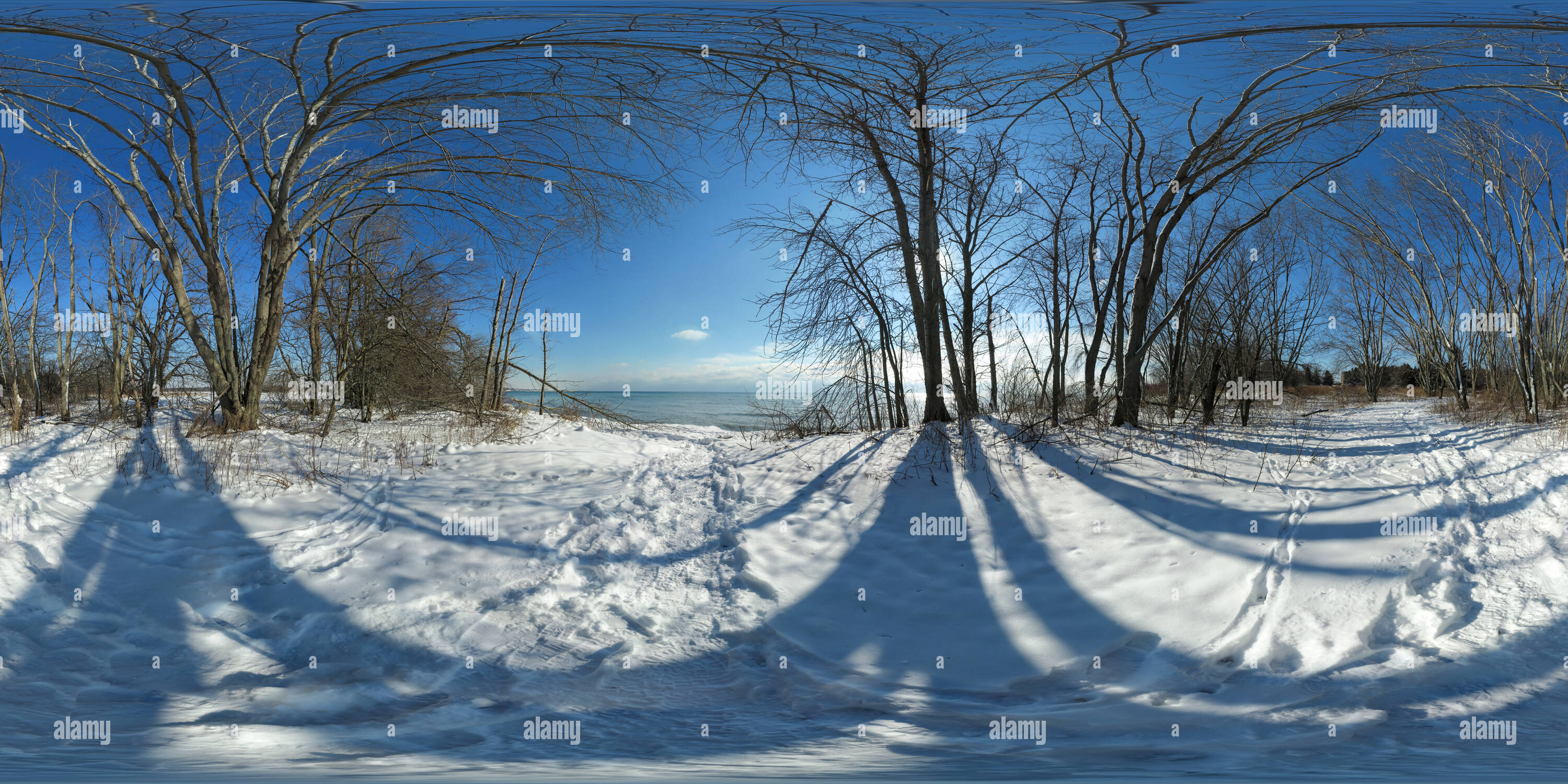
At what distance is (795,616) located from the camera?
15.9 feet

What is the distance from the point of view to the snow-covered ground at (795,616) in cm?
307

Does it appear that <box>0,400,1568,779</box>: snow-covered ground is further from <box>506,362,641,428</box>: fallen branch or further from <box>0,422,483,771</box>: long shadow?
<box>506,362,641,428</box>: fallen branch

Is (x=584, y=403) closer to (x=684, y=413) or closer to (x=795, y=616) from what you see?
(x=795, y=616)

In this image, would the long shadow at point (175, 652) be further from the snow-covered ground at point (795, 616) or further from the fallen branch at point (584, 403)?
the fallen branch at point (584, 403)

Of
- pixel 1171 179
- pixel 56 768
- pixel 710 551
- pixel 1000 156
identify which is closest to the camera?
pixel 56 768

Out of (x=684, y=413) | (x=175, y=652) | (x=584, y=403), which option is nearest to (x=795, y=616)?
(x=175, y=652)

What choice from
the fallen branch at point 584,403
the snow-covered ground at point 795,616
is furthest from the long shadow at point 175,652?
the fallen branch at point 584,403

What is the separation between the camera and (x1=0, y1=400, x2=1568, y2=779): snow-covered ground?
3.07m

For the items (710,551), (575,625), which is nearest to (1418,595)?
(710,551)

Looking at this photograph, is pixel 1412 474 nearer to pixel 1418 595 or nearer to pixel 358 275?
pixel 1418 595

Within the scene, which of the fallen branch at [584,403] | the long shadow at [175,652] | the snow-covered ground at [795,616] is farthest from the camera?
the fallen branch at [584,403]

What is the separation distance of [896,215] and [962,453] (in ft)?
13.7

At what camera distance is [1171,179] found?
10.2 meters

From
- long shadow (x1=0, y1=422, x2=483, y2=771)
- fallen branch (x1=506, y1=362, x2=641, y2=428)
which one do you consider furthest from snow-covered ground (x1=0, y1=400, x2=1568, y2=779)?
fallen branch (x1=506, y1=362, x2=641, y2=428)
